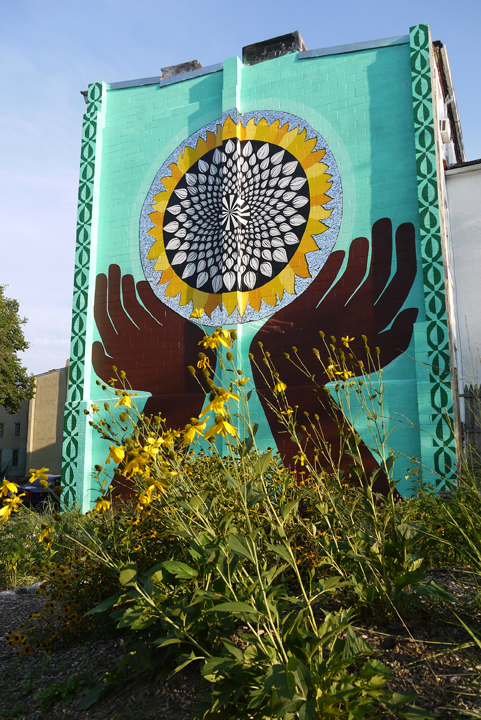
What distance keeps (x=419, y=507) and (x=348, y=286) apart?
3.94 meters

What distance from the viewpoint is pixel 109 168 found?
30.2 ft

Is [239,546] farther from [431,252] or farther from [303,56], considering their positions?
[303,56]

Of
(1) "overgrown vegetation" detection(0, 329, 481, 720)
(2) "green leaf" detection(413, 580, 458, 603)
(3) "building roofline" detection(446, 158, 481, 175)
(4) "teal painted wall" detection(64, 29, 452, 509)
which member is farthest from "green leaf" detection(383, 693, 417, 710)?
(3) "building roofline" detection(446, 158, 481, 175)

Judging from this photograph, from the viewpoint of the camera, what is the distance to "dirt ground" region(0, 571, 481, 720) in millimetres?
1930

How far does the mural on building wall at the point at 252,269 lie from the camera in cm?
715

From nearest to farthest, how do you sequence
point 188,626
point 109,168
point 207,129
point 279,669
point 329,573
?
1. point 279,669
2. point 188,626
3. point 329,573
4. point 207,129
5. point 109,168

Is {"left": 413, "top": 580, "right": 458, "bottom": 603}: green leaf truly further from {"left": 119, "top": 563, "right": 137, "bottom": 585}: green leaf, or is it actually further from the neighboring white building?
the neighboring white building

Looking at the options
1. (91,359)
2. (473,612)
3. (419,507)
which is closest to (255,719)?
(473,612)

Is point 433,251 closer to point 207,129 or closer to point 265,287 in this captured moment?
point 265,287

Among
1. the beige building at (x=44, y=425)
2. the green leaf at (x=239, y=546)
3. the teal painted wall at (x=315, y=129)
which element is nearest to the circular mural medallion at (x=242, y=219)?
the teal painted wall at (x=315, y=129)

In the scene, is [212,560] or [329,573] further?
[329,573]

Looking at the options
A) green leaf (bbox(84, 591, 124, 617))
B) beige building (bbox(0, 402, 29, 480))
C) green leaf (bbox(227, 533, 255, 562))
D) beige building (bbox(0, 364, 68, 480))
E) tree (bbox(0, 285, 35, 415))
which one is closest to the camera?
green leaf (bbox(227, 533, 255, 562))

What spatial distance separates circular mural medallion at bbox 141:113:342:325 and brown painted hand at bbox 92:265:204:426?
0.28 meters

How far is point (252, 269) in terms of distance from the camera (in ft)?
25.6
